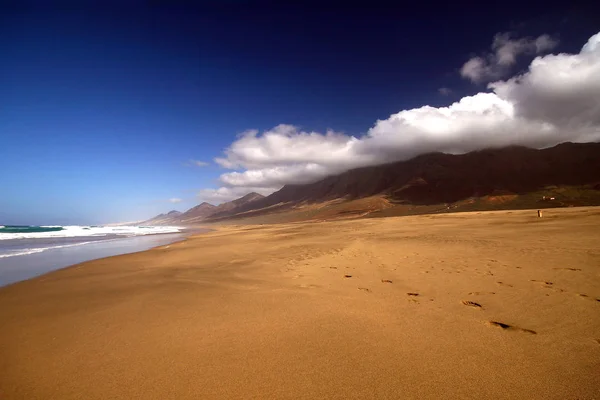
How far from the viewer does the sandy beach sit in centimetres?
287

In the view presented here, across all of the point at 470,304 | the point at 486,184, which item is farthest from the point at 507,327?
the point at 486,184

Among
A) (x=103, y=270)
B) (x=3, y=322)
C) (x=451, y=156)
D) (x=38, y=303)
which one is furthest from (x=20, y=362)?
(x=451, y=156)

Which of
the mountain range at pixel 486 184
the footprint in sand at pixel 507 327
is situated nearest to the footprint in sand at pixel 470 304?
the footprint in sand at pixel 507 327

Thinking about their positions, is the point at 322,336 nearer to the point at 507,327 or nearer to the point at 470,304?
the point at 507,327

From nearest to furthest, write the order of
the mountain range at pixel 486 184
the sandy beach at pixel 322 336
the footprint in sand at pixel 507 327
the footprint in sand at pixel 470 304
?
the sandy beach at pixel 322 336, the footprint in sand at pixel 507 327, the footprint in sand at pixel 470 304, the mountain range at pixel 486 184

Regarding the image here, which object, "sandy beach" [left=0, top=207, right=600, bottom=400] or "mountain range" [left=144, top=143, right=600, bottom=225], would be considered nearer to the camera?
"sandy beach" [left=0, top=207, right=600, bottom=400]

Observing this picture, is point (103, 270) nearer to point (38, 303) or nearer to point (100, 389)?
point (38, 303)

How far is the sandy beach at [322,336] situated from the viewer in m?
2.87

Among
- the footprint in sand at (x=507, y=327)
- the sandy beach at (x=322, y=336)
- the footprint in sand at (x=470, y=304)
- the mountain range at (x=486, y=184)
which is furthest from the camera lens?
the mountain range at (x=486, y=184)

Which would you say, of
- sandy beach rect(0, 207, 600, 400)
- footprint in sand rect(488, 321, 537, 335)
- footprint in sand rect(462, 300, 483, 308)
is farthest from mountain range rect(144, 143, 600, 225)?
footprint in sand rect(488, 321, 537, 335)

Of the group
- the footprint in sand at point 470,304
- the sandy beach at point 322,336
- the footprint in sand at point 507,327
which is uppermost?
the sandy beach at point 322,336

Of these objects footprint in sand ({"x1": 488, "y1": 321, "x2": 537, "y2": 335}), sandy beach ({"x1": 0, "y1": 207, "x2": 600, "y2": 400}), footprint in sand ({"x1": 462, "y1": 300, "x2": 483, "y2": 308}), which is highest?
sandy beach ({"x1": 0, "y1": 207, "x2": 600, "y2": 400})

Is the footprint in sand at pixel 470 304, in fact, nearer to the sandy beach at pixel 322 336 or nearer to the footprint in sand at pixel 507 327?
the sandy beach at pixel 322 336

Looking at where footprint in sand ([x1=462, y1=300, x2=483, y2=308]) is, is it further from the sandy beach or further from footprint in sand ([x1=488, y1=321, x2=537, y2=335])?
footprint in sand ([x1=488, y1=321, x2=537, y2=335])
